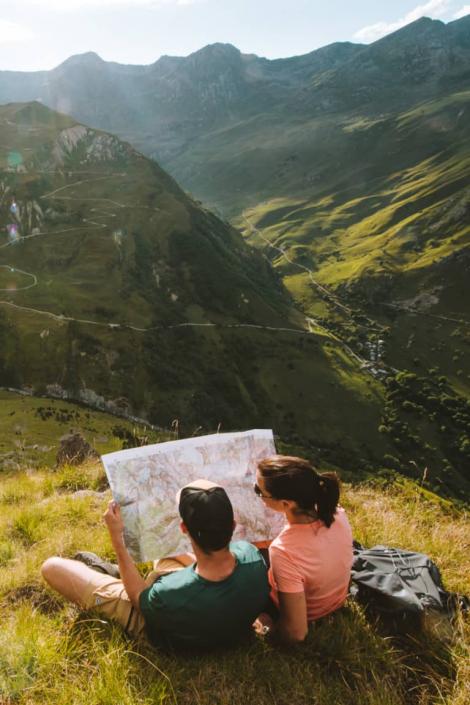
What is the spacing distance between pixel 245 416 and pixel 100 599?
149568 millimetres

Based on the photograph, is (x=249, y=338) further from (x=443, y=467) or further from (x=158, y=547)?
(x=158, y=547)

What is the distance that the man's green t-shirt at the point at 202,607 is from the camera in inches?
198

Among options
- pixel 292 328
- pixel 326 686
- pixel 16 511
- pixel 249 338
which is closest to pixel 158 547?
pixel 326 686

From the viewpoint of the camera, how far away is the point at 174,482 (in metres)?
6.54

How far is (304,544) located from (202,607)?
58.6 inches

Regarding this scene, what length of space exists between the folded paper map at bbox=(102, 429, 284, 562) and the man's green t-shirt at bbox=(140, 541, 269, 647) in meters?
1.01

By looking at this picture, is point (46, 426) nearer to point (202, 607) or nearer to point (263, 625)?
point (263, 625)

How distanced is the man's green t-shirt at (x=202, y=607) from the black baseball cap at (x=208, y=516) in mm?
492

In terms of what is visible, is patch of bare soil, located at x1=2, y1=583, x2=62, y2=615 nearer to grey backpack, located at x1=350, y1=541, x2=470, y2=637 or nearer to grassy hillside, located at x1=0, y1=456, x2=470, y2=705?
grassy hillside, located at x1=0, y1=456, x2=470, y2=705

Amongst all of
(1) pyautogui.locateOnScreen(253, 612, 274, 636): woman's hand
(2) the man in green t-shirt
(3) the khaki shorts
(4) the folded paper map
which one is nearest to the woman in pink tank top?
(1) pyautogui.locateOnScreen(253, 612, 274, 636): woman's hand

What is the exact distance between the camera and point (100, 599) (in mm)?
5758

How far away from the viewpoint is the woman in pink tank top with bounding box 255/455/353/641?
562 centimetres

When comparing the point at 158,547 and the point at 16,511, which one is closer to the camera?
the point at 158,547

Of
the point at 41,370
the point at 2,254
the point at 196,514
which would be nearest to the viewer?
the point at 196,514
